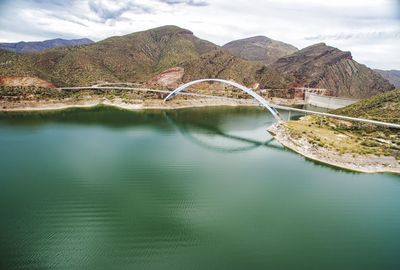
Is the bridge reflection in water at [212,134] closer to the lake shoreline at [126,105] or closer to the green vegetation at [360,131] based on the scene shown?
the green vegetation at [360,131]

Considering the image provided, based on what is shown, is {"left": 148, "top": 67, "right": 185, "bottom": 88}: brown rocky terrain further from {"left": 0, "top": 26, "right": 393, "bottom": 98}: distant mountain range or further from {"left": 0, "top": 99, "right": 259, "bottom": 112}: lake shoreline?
{"left": 0, "top": 99, "right": 259, "bottom": 112}: lake shoreline

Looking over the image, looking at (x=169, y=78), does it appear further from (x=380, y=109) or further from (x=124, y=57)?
(x=380, y=109)

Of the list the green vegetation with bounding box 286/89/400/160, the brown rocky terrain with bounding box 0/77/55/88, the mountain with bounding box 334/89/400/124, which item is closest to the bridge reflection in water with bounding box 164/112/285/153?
the green vegetation with bounding box 286/89/400/160

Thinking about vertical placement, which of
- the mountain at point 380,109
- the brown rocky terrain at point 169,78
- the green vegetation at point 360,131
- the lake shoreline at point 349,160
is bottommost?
the lake shoreline at point 349,160

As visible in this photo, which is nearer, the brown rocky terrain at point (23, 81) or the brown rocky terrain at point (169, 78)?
the brown rocky terrain at point (23, 81)

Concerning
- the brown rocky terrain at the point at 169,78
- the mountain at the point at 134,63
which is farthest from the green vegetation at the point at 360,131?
the brown rocky terrain at the point at 169,78

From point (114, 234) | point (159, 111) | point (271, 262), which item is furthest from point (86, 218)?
point (159, 111)
